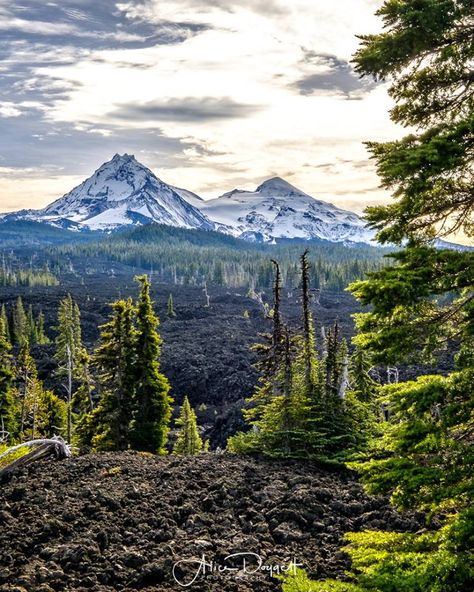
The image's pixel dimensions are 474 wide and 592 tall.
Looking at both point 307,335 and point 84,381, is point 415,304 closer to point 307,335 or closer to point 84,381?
point 307,335

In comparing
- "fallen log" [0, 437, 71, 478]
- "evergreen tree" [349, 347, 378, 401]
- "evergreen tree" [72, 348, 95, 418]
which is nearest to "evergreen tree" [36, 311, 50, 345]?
"evergreen tree" [72, 348, 95, 418]

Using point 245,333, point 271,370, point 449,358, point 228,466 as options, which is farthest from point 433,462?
point 245,333

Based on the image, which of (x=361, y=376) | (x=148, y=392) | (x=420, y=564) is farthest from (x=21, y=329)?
(x=420, y=564)

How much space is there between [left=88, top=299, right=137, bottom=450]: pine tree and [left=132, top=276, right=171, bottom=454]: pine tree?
14.1 inches

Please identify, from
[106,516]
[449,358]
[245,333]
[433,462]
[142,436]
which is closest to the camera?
[433,462]

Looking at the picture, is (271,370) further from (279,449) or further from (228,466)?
(228,466)

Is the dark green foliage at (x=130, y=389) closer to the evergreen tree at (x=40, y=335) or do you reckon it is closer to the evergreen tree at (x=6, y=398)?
the evergreen tree at (x=6, y=398)

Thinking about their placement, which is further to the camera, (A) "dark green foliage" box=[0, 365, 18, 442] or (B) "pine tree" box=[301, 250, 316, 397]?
(A) "dark green foliage" box=[0, 365, 18, 442]

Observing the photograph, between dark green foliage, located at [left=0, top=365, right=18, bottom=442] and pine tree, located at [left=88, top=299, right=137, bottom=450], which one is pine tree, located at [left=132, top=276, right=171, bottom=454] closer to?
pine tree, located at [left=88, top=299, right=137, bottom=450]

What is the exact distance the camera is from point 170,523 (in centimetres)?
1230

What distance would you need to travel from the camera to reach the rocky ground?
9852mm

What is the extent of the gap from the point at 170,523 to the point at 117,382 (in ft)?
58.6

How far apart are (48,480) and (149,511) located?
3.38 m

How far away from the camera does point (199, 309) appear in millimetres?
121125
